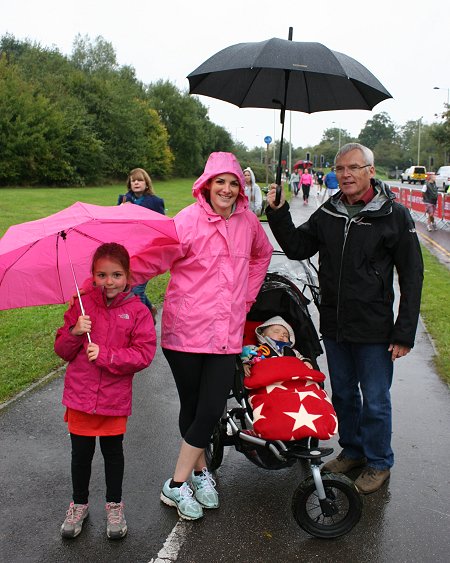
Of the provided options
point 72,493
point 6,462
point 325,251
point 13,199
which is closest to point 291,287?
point 325,251

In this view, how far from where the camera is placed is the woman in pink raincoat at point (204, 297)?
11.8 feet

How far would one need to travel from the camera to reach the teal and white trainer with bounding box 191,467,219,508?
384 centimetres

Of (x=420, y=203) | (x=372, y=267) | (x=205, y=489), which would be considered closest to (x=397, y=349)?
(x=372, y=267)

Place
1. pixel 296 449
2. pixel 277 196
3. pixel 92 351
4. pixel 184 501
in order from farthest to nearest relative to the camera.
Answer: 1. pixel 277 196
2. pixel 184 501
3. pixel 296 449
4. pixel 92 351

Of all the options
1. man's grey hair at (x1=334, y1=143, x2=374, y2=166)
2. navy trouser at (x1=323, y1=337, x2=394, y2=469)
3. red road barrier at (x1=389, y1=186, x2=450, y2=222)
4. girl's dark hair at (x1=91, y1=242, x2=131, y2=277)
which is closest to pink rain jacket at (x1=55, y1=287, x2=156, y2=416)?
girl's dark hair at (x1=91, y1=242, x2=131, y2=277)

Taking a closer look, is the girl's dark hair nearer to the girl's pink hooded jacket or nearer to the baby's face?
the girl's pink hooded jacket

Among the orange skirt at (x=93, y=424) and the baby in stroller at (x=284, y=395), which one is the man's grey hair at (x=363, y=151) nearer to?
the baby in stroller at (x=284, y=395)

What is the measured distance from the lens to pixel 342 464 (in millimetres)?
4367

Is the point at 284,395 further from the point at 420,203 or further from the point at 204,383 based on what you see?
the point at 420,203

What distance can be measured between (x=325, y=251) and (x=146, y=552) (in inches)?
83.4

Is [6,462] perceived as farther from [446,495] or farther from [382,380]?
[446,495]

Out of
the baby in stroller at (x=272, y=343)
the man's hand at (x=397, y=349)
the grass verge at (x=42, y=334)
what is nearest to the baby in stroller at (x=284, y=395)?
the baby in stroller at (x=272, y=343)

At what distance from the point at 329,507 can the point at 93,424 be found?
4.62 feet

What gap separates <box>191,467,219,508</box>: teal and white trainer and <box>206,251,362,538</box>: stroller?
23 centimetres
